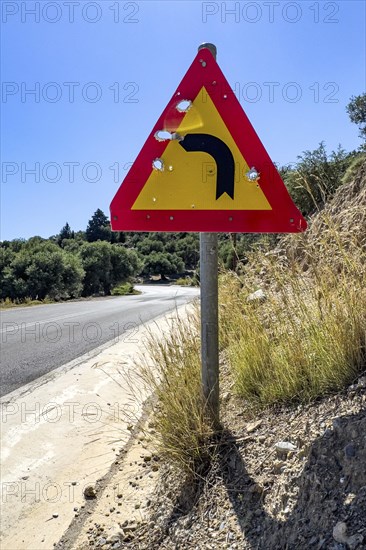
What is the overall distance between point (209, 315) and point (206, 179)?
651 millimetres

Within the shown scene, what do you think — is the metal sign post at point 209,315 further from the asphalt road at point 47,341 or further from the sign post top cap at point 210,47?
the asphalt road at point 47,341

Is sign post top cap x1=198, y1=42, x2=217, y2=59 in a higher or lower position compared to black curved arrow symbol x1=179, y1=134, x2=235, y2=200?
higher

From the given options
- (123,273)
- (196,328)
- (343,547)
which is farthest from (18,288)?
(343,547)

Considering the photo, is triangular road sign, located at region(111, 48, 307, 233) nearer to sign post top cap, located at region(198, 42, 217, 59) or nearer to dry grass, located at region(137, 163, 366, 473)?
sign post top cap, located at region(198, 42, 217, 59)

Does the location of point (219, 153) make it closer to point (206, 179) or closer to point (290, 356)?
point (206, 179)

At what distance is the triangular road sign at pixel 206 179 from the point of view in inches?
76.7

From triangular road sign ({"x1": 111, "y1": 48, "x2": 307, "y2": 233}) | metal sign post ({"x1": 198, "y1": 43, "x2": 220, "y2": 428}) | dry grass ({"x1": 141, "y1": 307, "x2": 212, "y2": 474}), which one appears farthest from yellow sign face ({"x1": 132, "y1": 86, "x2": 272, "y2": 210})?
dry grass ({"x1": 141, "y1": 307, "x2": 212, "y2": 474})

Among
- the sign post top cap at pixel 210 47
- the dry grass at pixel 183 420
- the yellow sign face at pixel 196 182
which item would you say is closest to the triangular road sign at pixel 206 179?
the yellow sign face at pixel 196 182

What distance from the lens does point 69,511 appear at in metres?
2.44

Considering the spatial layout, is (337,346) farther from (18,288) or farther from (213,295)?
(18,288)

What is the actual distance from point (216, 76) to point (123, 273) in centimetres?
5844

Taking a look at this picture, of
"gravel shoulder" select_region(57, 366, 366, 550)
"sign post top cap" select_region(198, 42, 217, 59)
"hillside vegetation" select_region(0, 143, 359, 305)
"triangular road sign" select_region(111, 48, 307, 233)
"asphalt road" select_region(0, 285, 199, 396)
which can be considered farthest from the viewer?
"hillside vegetation" select_region(0, 143, 359, 305)

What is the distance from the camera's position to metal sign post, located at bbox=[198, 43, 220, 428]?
80.3 inches

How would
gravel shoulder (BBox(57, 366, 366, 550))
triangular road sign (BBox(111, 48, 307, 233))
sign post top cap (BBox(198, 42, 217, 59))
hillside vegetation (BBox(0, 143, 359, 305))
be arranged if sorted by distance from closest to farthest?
gravel shoulder (BBox(57, 366, 366, 550))
triangular road sign (BBox(111, 48, 307, 233))
sign post top cap (BBox(198, 42, 217, 59))
hillside vegetation (BBox(0, 143, 359, 305))
